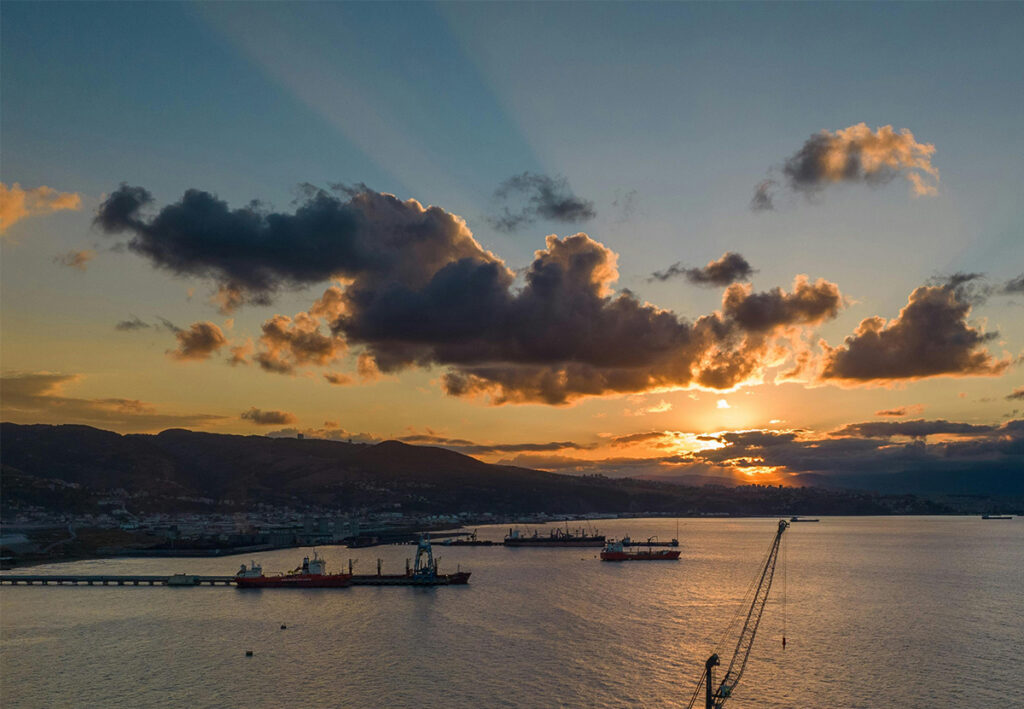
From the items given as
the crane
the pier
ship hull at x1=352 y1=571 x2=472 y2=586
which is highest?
the crane

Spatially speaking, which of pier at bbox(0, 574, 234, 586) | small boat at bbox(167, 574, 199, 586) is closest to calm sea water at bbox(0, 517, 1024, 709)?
small boat at bbox(167, 574, 199, 586)

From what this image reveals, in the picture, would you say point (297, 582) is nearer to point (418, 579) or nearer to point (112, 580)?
point (418, 579)

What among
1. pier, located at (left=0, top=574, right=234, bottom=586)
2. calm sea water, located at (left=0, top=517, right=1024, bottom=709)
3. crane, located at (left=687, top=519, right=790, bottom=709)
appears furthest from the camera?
pier, located at (left=0, top=574, right=234, bottom=586)

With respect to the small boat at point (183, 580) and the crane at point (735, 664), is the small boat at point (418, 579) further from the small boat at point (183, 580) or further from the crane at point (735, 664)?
the crane at point (735, 664)

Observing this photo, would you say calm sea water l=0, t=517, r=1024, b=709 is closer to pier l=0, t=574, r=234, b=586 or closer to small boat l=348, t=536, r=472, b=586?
small boat l=348, t=536, r=472, b=586

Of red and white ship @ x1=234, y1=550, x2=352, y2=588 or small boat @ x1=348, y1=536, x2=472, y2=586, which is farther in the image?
small boat @ x1=348, y1=536, x2=472, y2=586

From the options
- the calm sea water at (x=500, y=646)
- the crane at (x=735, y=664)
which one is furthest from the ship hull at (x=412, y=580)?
the crane at (x=735, y=664)
